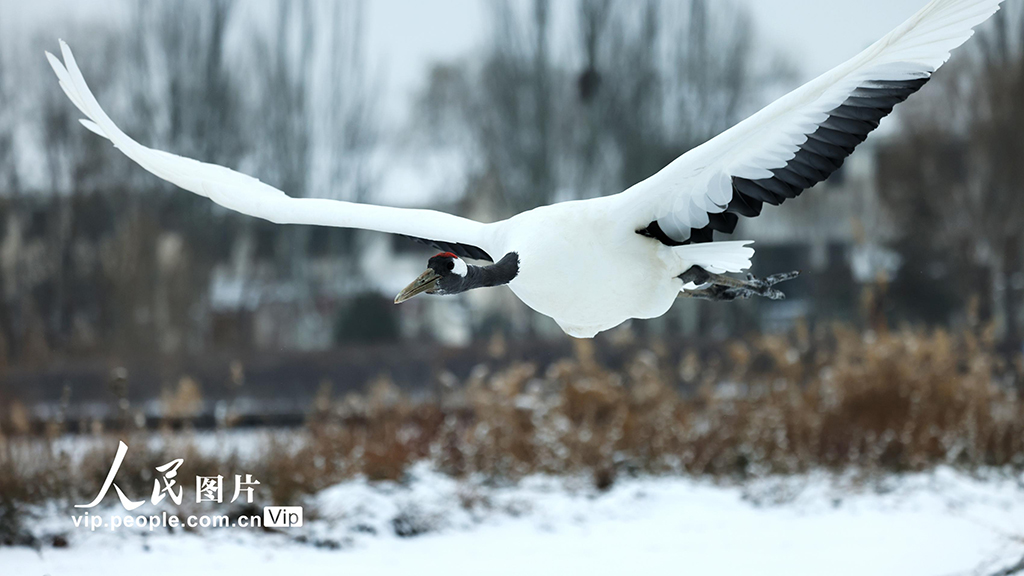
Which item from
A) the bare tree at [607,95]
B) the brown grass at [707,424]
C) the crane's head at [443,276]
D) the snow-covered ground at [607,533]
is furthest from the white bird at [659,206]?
the bare tree at [607,95]

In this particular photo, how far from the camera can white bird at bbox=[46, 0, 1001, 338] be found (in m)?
2.69

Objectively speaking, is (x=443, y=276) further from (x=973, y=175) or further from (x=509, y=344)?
(x=973, y=175)

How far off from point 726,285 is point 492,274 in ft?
3.26

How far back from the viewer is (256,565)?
14.8 ft

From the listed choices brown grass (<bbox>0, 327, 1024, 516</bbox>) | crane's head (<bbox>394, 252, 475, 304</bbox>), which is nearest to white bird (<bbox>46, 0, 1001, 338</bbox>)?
crane's head (<bbox>394, 252, 475, 304</bbox>)

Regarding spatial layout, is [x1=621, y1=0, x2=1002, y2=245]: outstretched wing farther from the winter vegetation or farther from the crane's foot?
the winter vegetation

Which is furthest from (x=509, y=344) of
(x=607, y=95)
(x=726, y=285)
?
(x=726, y=285)

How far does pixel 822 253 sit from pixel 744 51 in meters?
6.03

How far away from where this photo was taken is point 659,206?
122 inches

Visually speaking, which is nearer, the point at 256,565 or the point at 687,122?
the point at 256,565

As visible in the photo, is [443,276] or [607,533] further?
[607,533]

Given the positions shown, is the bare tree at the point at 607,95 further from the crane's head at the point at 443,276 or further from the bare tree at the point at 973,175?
the crane's head at the point at 443,276

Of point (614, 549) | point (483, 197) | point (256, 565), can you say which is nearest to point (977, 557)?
point (614, 549)

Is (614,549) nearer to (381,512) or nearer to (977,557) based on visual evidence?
(381,512)
